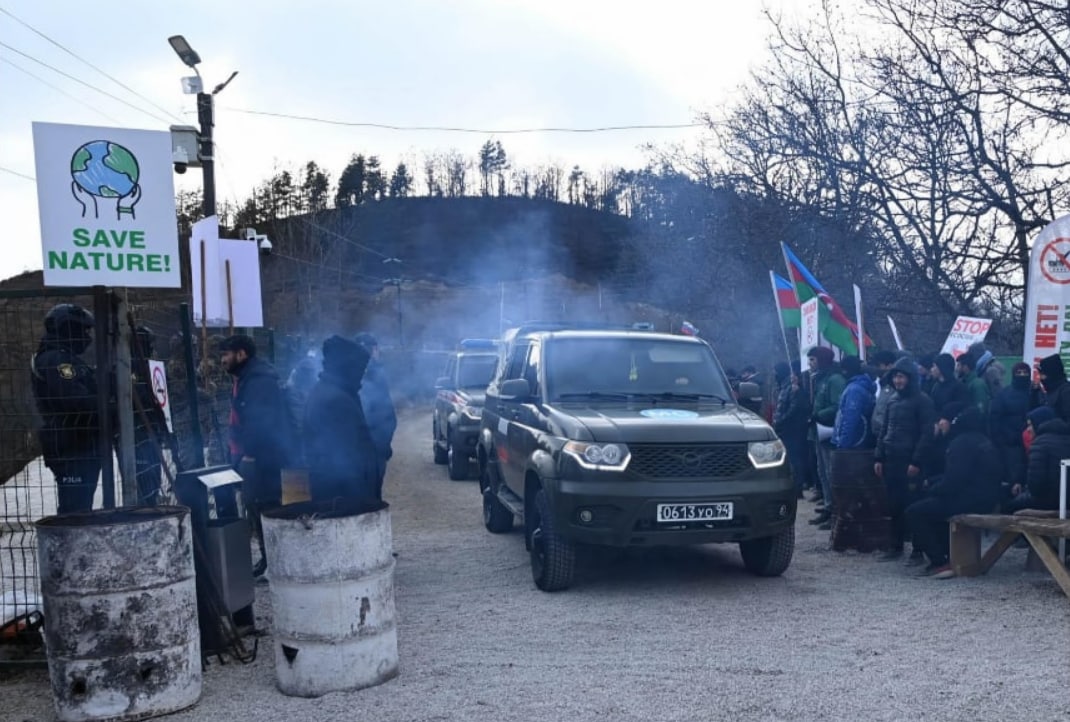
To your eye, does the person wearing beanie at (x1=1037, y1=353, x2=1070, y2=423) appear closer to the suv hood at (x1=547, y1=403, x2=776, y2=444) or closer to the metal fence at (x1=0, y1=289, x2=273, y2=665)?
the suv hood at (x1=547, y1=403, x2=776, y2=444)

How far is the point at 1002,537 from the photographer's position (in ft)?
22.7

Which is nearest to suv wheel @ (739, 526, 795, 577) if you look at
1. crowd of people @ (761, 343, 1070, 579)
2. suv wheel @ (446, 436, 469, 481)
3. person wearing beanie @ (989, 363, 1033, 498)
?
crowd of people @ (761, 343, 1070, 579)

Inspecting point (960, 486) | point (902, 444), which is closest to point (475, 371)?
point (902, 444)

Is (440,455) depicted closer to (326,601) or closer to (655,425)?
(655,425)

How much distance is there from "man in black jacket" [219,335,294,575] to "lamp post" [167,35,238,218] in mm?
7341

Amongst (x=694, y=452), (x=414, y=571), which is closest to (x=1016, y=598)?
(x=694, y=452)

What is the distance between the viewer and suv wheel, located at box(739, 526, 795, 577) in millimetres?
7195

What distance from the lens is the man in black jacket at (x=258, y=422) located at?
720cm

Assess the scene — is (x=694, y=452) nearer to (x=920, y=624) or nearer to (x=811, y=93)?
(x=920, y=624)

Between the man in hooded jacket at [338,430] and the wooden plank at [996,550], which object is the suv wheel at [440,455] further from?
the wooden plank at [996,550]

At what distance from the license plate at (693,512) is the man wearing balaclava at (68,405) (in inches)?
154

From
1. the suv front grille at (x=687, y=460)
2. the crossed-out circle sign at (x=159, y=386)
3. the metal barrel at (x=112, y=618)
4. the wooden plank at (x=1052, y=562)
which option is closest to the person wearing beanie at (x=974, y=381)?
the wooden plank at (x=1052, y=562)

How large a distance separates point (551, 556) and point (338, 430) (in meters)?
1.87

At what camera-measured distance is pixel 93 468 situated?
591 centimetres
